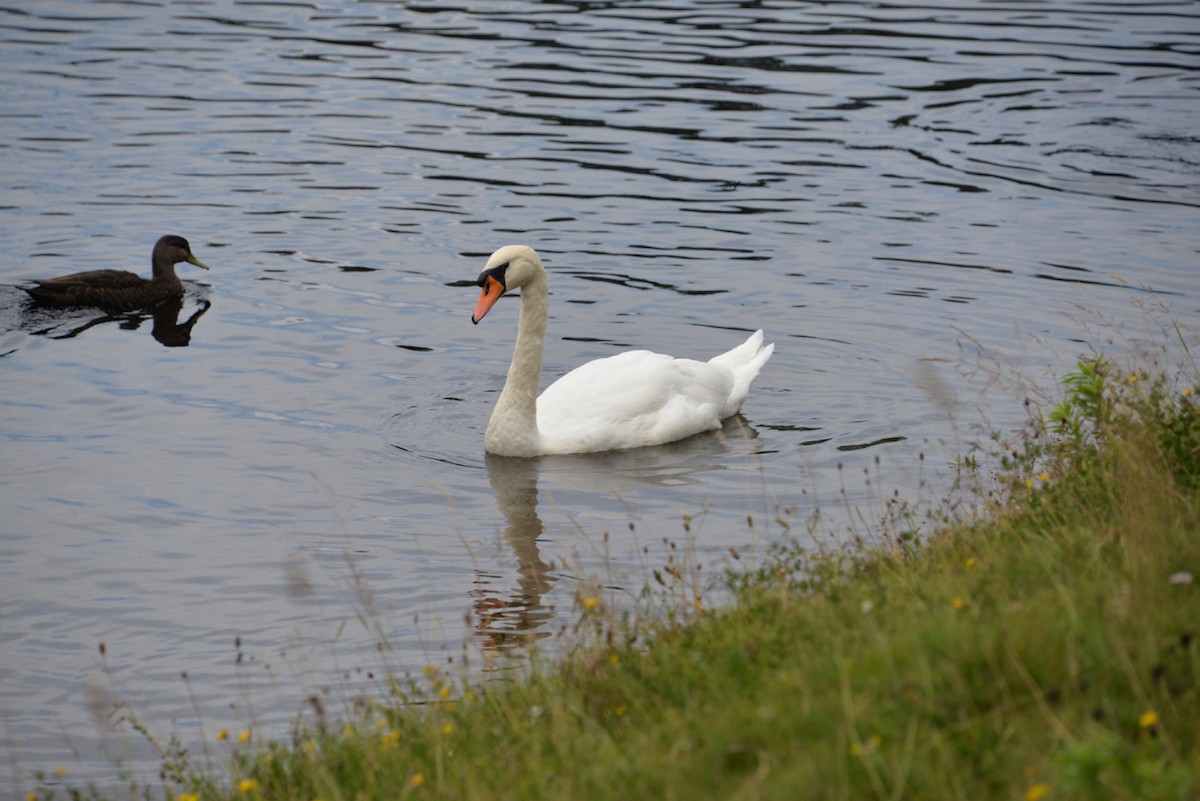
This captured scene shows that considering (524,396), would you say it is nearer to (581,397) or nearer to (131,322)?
(581,397)

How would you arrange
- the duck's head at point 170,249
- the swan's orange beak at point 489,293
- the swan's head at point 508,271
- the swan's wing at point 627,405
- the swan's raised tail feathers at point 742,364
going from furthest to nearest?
the duck's head at point 170,249, the swan's raised tail feathers at point 742,364, the swan's wing at point 627,405, the swan's head at point 508,271, the swan's orange beak at point 489,293

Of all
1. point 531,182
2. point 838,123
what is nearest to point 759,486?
point 531,182

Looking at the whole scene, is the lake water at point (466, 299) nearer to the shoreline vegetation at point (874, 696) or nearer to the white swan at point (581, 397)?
the white swan at point (581, 397)

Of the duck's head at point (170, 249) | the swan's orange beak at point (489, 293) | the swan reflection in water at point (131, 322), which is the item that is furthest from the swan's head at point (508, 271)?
the duck's head at point (170, 249)

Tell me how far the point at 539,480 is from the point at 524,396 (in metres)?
0.75

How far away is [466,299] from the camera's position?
580 inches

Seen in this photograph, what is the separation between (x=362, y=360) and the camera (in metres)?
13.0

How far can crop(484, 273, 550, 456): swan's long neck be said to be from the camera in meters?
10.9

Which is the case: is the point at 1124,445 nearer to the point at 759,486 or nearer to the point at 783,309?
the point at 759,486

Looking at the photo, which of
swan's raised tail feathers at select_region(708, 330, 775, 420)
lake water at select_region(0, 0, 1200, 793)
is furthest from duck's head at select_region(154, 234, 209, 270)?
swan's raised tail feathers at select_region(708, 330, 775, 420)

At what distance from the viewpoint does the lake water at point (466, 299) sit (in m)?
8.11

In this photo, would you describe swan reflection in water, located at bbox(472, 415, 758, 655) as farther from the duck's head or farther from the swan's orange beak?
the duck's head

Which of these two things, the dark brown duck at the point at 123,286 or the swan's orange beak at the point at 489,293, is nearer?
the swan's orange beak at the point at 489,293

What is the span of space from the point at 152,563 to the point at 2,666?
1416mm
